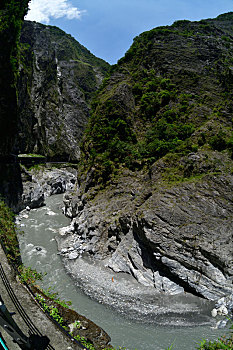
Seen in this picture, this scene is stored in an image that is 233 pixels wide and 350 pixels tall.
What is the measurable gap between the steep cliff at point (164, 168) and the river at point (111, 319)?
225 cm

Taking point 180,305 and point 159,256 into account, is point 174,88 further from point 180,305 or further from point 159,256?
point 180,305

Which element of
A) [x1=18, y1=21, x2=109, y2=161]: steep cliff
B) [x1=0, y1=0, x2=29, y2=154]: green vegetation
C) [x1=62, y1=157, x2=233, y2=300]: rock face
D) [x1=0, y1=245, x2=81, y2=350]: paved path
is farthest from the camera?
[x1=18, y1=21, x2=109, y2=161]: steep cliff

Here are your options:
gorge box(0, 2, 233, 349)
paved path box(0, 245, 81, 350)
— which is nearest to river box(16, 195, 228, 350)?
gorge box(0, 2, 233, 349)

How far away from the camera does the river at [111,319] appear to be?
10.7 m

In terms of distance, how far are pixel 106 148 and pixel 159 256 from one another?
49.6ft

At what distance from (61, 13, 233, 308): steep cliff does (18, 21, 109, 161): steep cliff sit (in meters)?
26.7

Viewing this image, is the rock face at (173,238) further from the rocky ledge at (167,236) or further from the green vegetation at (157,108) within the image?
the green vegetation at (157,108)

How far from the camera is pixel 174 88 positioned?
96.2ft

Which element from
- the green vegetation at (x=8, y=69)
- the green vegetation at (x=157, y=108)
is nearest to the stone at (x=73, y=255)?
the green vegetation at (x=157, y=108)

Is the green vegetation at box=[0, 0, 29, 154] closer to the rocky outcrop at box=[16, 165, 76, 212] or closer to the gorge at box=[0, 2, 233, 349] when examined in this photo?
the gorge at box=[0, 2, 233, 349]

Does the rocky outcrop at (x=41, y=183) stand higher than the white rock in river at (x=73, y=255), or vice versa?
the rocky outcrop at (x=41, y=183)

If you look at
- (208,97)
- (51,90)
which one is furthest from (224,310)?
(51,90)

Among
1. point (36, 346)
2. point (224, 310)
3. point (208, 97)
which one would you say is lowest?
point (224, 310)

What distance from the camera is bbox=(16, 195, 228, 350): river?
10703 mm
